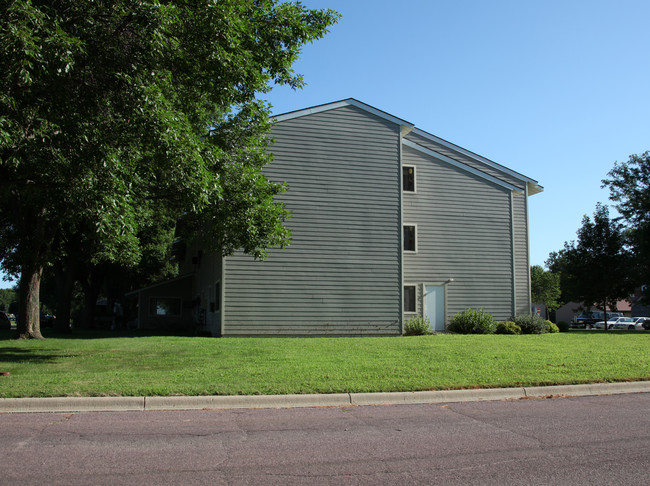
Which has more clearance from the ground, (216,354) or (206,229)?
(206,229)

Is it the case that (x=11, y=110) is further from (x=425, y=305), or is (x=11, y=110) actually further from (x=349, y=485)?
(x=425, y=305)

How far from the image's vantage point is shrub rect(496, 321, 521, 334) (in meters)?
21.6

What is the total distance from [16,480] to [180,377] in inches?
198

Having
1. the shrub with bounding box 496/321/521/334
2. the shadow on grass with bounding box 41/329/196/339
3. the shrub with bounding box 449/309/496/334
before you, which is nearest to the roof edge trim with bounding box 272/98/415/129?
the shrub with bounding box 449/309/496/334

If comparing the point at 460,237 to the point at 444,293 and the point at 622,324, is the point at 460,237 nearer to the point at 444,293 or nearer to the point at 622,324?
the point at 444,293

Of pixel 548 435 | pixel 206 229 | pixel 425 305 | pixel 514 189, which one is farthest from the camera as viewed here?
pixel 514 189

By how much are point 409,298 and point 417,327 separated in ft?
5.52

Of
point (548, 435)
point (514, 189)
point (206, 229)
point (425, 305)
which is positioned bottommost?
point (548, 435)

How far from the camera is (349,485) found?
184 inches

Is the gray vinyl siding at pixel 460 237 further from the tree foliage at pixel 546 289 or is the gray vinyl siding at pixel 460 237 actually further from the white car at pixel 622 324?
the tree foliage at pixel 546 289

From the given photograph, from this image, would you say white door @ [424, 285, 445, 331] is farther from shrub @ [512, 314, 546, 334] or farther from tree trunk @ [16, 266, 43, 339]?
tree trunk @ [16, 266, 43, 339]

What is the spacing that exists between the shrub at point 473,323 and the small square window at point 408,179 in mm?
5583

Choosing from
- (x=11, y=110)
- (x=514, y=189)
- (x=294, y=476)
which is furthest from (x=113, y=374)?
(x=514, y=189)

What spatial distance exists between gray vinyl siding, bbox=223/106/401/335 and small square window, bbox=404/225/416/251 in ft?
5.11
